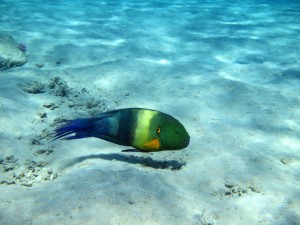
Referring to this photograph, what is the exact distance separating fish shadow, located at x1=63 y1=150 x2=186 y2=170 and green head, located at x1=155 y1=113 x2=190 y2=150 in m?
0.80

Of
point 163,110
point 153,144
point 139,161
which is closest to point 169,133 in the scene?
point 153,144

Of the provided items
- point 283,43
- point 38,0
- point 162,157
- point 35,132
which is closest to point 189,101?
point 162,157

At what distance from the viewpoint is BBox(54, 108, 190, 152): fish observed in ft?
9.31

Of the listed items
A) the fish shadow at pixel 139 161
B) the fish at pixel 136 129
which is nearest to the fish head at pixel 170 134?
the fish at pixel 136 129

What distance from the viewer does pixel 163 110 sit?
5195mm

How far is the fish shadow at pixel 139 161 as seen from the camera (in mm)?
3623

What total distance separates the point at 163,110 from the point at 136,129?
2379mm

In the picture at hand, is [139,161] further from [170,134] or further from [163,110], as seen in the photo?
[163,110]

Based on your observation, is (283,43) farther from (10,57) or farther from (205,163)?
(10,57)

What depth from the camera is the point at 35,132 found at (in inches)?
176

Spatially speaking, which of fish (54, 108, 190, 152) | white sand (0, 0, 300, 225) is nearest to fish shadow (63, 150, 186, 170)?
white sand (0, 0, 300, 225)

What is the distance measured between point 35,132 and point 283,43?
28.9ft

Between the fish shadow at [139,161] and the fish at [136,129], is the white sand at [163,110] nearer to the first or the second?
the fish shadow at [139,161]

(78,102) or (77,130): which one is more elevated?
(77,130)
